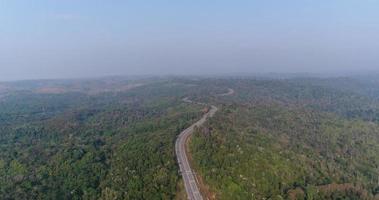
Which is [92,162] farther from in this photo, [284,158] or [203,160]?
[284,158]

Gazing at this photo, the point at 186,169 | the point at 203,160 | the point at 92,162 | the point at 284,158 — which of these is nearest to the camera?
the point at 186,169

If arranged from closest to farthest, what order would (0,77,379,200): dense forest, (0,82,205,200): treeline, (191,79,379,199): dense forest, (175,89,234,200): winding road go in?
(175,89,234,200): winding road, (191,79,379,199): dense forest, (0,77,379,200): dense forest, (0,82,205,200): treeline

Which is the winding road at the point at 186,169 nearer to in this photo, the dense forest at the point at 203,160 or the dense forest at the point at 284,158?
the dense forest at the point at 203,160

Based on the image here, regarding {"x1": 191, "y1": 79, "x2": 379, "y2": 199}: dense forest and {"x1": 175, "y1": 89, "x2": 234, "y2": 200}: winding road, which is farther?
{"x1": 191, "y1": 79, "x2": 379, "y2": 199}: dense forest

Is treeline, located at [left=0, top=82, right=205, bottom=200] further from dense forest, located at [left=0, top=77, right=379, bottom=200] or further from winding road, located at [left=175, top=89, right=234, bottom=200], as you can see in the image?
winding road, located at [left=175, top=89, right=234, bottom=200]

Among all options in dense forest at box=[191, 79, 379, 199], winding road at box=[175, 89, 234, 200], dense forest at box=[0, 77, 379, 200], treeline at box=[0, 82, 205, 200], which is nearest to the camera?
winding road at box=[175, 89, 234, 200]

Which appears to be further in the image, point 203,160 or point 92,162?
point 92,162

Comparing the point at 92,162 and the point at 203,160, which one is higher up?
the point at 203,160

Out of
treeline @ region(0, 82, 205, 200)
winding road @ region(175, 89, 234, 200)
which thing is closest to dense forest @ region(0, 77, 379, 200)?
treeline @ region(0, 82, 205, 200)

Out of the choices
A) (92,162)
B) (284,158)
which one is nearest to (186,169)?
(284,158)

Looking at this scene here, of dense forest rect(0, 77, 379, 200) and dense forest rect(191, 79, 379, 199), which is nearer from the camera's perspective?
dense forest rect(191, 79, 379, 199)

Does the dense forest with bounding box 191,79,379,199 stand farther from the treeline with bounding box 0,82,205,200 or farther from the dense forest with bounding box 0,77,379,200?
the treeline with bounding box 0,82,205,200

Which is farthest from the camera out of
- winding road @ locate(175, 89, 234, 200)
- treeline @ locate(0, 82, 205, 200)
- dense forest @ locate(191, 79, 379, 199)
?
treeline @ locate(0, 82, 205, 200)
